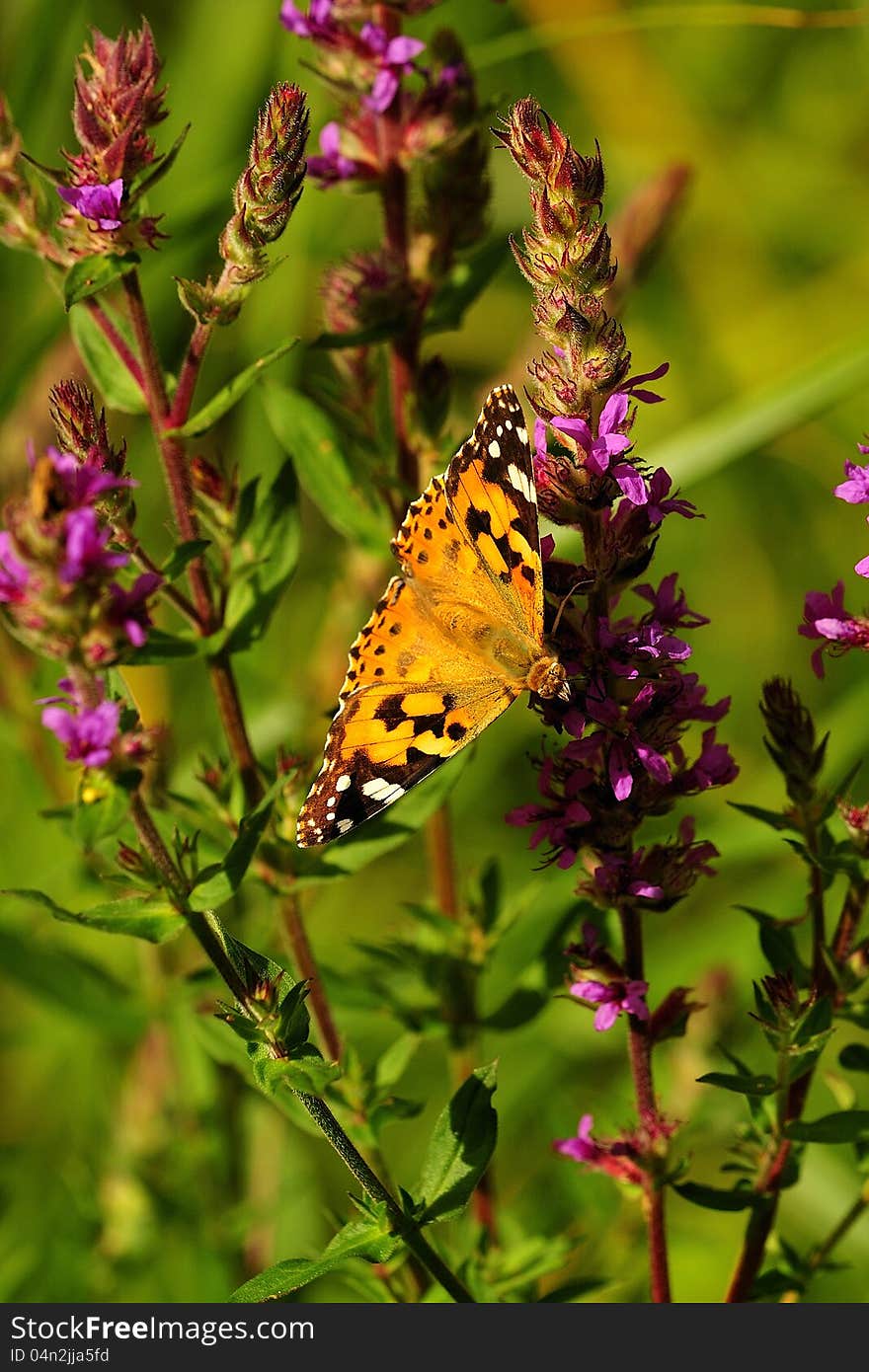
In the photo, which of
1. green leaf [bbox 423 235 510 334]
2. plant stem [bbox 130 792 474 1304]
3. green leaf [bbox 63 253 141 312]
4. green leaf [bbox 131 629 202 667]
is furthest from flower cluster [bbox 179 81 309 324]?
plant stem [bbox 130 792 474 1304]

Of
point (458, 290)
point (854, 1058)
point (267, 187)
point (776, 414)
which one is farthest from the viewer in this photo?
point (776, 414)

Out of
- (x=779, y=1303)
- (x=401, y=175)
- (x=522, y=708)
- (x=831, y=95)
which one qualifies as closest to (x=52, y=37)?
(x=401, y=175)

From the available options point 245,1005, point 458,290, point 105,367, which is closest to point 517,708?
point 458,290

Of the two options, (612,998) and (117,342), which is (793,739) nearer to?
(612,998)

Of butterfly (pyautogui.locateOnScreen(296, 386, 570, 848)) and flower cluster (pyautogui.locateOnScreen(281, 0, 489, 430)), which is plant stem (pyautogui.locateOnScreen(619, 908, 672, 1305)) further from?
flower cluster (pyautogui.locateOnScreen(281, 0, 489, 430))

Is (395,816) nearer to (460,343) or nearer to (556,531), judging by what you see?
(556,531)

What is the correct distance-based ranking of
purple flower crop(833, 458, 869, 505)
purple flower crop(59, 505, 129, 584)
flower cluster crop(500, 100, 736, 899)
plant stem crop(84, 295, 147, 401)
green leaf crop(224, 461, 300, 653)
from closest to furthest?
purple flower crop(59, 505, 129, 584), flower cluster crop(500, 100, 736, 899), purple flower crop(833, 458, 869, 505), plant stem crop(84, 295, 147, 401), green leaf crop(224, 461, 300, 653)

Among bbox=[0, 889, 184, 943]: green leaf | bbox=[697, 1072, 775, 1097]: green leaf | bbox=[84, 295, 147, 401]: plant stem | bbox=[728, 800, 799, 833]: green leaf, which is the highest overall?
bbox=[84, 295, 147, 401]: plant stem

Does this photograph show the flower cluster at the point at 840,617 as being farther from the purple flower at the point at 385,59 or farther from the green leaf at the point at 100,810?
the purple flower at the point at 385,59
